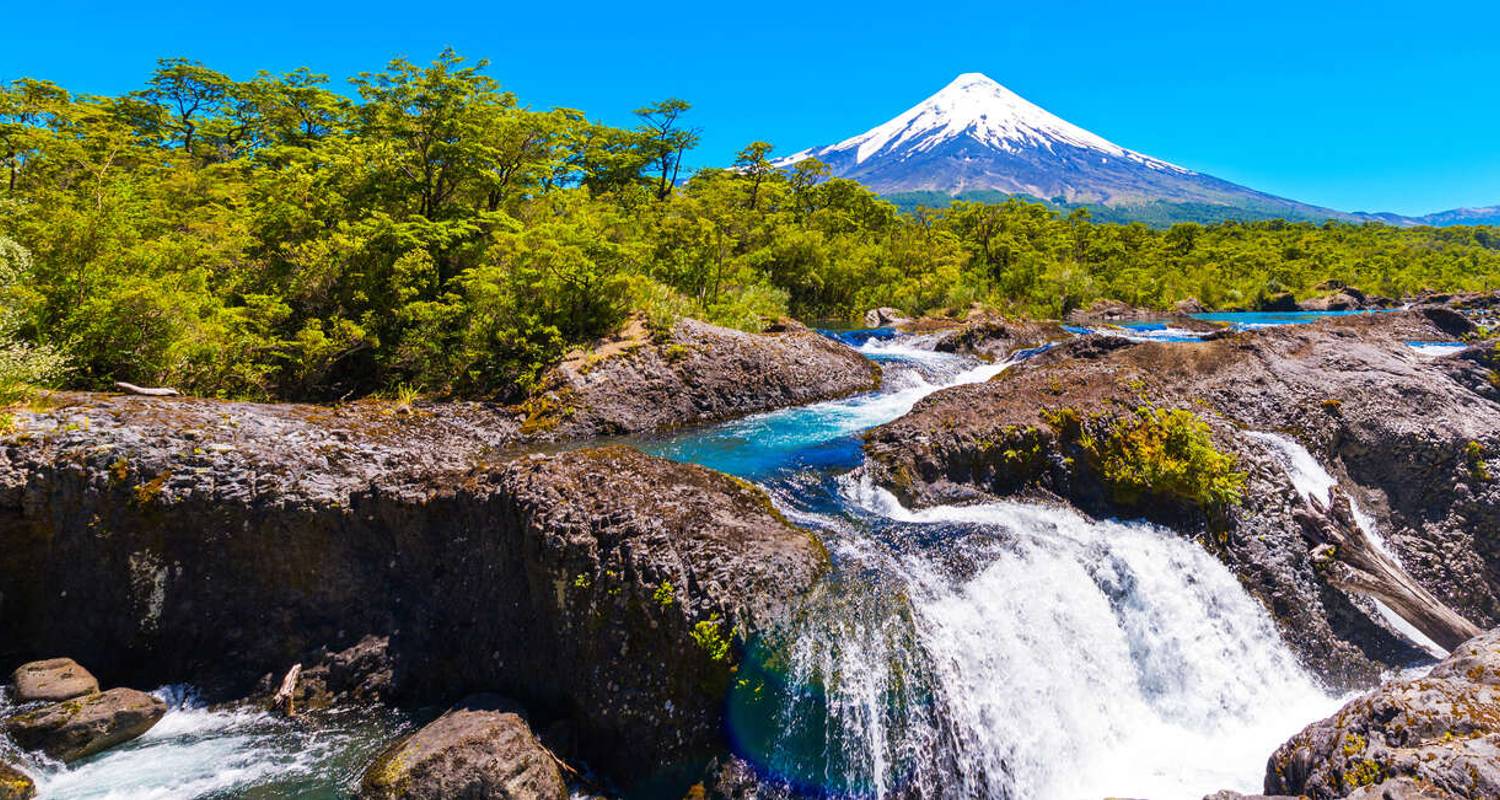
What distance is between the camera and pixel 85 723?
612 centimetres

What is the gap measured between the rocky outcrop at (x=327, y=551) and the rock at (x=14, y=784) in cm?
131

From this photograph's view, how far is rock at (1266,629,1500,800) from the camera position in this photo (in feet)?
11.9

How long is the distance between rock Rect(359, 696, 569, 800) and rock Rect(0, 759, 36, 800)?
9.76 feet

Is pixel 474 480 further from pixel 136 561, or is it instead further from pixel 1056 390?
pixel 1056 390

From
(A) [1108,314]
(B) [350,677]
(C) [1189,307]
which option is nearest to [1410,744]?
(B) [350,677]

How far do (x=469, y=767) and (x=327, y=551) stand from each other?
342cm

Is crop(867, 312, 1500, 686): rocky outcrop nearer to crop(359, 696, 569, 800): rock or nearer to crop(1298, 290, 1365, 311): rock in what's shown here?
crop(359, 696, 569, 800): rock

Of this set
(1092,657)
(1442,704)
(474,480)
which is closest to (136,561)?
(474,480)

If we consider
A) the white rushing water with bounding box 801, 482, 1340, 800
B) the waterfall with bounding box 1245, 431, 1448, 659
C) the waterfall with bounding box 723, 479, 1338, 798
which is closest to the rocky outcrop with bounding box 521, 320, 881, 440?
the waterfall with bounding box 723, 479, 1338, 798

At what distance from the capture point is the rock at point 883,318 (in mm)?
32406

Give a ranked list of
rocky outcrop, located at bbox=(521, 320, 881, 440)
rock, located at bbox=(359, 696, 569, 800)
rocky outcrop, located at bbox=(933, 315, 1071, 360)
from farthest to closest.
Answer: rocky outcrop, located at bbox=(933, 315, 1071, 360) < rocky outcrop, located at bbox=(521, 320, 881, 440) < rock, located at bbox=(359, 696, 569, 800)

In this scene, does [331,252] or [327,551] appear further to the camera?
[331,252]

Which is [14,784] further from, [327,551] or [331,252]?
[331,252]

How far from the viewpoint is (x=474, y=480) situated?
7273 mm
